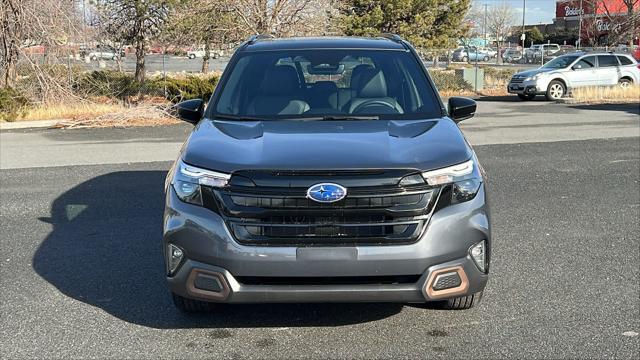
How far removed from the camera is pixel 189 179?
358 cm

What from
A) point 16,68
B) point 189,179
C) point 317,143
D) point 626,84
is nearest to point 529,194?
point 317,143

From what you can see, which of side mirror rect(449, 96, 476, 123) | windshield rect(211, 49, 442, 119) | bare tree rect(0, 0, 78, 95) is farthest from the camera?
bare tree rect(0, 0, 78, 95)

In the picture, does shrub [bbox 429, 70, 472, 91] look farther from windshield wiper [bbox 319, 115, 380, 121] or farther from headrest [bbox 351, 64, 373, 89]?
Answer: windshield wiper [bbox 319, 115, 380, 121]

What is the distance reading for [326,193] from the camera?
11.0 feet

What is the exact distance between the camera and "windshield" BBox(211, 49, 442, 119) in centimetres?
455

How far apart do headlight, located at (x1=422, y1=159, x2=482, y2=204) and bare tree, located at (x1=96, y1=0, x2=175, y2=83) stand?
20188 millimetres

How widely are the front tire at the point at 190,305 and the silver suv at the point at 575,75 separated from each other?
837 inches

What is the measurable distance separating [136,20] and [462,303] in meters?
22.4

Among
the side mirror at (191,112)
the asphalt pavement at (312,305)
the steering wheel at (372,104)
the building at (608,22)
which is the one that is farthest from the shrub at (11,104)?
the building at (608,22)

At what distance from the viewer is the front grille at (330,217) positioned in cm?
338

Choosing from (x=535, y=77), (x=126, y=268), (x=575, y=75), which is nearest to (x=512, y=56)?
(x=575, y=75)

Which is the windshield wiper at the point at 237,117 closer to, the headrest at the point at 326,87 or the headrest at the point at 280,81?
the headrest at the point at 280,81

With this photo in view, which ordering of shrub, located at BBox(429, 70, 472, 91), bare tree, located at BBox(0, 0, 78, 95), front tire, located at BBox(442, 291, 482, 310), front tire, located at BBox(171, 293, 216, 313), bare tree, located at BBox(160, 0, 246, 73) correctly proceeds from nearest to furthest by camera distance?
front tire, located at BBox(171, 293, 216, 313) < front tire, located at BBox(442, 291, 482, 310) < bare tree, located at BBox(0, 0, 78, 95) < bare tree, located at BBox(160, 0, 246, 73) < shrub, located at BBox(429, 70, 472, 91)

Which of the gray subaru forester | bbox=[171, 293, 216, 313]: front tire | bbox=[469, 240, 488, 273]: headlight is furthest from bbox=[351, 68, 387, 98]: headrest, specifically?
bbox=[171, 293, 216, 313]: front tire
